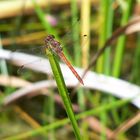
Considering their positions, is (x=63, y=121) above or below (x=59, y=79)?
below

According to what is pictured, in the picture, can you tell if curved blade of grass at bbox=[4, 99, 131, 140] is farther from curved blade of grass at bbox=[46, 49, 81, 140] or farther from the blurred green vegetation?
curved blade of grass at bbox=[46, 49, 81, 140]

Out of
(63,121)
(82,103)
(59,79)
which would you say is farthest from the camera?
(82,103)

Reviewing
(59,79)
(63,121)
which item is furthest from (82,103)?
(59,79)

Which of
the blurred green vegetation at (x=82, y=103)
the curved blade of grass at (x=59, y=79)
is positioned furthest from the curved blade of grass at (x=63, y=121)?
the curved blade of grass at (x=59, y=79)

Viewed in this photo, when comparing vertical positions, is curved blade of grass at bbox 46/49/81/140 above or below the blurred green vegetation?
above

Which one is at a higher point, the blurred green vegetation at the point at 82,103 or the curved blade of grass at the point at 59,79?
the curved blade of grass at the point at 59,79

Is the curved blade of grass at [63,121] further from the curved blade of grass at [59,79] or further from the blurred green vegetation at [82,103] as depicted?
the curved blade of grass at [59,79]

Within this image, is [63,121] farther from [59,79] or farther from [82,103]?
[59,79]

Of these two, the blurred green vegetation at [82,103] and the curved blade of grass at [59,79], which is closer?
the curved blade of grass at [59,79]

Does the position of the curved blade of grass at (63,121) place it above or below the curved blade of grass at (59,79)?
below

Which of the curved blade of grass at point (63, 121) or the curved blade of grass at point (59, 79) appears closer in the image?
the curved blade of grass at point (59, 79)

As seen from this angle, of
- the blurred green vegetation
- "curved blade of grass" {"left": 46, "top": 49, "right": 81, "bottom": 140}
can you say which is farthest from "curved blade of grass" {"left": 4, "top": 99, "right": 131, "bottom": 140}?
"curved blade of grass" {"left": 46, "top": 49, "right": 81, "bottom": 140}
